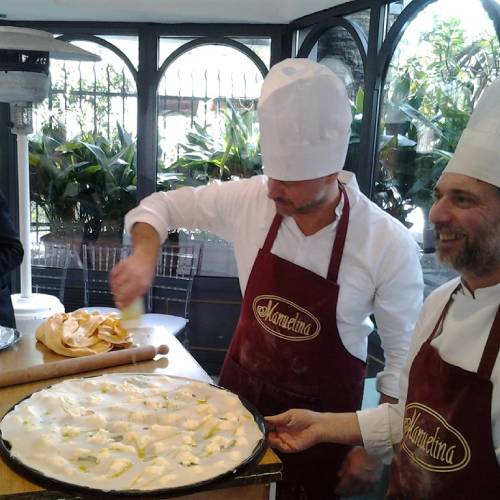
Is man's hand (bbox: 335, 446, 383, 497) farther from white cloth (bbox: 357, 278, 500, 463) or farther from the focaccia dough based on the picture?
the focaccia dough

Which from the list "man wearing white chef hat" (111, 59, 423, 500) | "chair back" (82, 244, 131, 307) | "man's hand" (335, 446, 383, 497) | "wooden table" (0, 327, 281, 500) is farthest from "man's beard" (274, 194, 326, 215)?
"chair back" (82, 244, 131, 307)

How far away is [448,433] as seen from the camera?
1.05 metres

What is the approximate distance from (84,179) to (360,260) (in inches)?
106

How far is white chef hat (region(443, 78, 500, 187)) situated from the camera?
3.47 ft

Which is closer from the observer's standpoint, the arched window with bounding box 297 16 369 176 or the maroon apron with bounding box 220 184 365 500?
the maroon apron with bounding box 220 184 365 500

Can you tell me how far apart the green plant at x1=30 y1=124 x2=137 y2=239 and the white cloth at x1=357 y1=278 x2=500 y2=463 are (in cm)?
281

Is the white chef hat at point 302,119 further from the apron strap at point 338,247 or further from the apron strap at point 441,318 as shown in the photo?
the apron strap at point 441,318

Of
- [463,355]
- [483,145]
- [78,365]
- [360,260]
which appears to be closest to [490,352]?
[463,355]

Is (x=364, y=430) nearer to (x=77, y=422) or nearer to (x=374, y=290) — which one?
(x=374, y=290)

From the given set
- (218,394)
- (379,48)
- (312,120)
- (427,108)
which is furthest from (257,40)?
(218,394)

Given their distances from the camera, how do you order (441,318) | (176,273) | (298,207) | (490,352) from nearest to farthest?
(490,352), (441,318), (298,207), (176,273)

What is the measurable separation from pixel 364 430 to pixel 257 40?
285 cm

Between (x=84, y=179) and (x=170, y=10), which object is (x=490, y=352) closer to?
(x=170, y=10)

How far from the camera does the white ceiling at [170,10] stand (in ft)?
10.2
